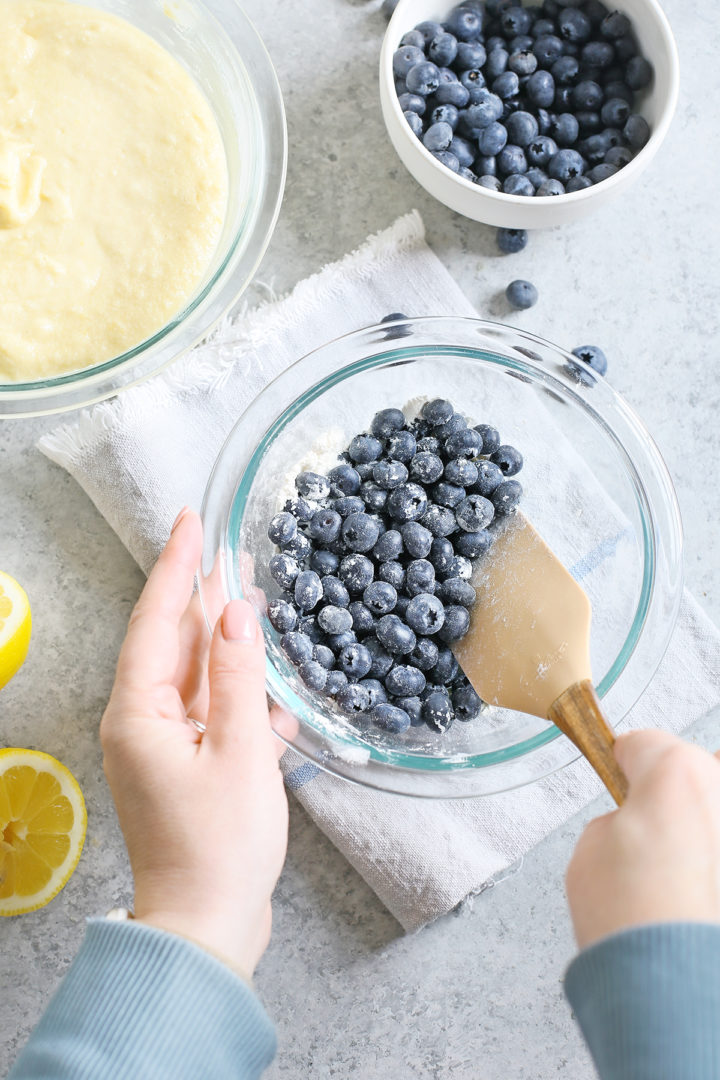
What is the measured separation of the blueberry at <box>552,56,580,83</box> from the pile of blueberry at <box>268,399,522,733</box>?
28.6 inches

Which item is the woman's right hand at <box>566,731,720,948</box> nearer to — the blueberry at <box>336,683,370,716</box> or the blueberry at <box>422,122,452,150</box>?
the blueberry at <box>336,683,370,716</box>

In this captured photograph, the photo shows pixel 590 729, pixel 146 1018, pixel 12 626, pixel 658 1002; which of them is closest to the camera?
pixel 658 1002

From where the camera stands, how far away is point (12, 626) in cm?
155

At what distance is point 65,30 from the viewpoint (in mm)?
1539

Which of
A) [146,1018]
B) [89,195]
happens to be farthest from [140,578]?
[146,1018]

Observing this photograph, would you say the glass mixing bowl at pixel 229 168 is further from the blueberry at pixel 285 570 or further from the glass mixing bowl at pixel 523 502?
the blueberry at pixel 285 570

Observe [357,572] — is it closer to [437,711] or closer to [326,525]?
[326,525]

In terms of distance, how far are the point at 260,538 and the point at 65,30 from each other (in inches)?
37.7

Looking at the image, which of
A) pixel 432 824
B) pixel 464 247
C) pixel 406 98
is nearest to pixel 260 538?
pixel 432 824

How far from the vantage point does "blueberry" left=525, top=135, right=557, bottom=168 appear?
1655 mm

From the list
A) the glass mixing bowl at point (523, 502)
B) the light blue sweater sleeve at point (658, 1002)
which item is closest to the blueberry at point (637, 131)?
the glass mixing bowl at point (523, 502)

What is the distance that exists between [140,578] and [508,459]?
29.1 inches

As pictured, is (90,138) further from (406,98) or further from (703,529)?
(703,529)


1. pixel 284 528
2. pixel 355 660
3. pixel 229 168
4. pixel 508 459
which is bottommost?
pixel 355 660
